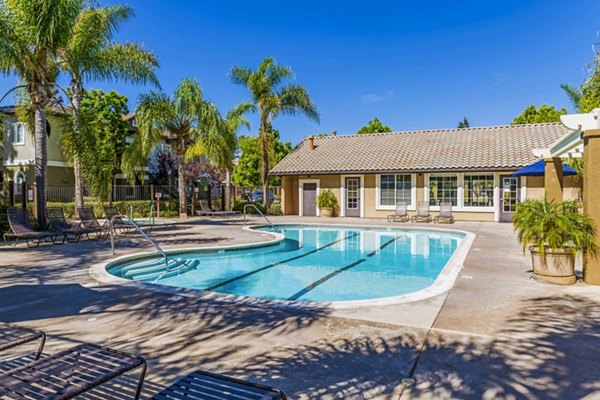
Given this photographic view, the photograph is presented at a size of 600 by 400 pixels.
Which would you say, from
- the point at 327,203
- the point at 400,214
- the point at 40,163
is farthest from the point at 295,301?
the point at 327,203

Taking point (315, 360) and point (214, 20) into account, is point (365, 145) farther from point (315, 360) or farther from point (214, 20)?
point (315, 360)

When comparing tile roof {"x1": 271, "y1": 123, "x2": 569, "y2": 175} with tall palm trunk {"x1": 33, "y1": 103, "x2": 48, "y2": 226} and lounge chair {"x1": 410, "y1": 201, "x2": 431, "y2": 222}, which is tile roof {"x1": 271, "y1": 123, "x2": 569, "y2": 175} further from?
tall palm trunk {"x1": 33, "y1": 103, "x2": 48, "y2": 226}

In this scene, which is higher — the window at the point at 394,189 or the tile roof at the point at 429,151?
the tile roof at the point at 429,151

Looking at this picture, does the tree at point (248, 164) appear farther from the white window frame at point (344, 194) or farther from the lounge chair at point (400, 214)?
the lounge chair at point (400, 214)

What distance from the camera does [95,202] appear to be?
79.1ft

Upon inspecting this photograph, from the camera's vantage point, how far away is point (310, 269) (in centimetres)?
1074

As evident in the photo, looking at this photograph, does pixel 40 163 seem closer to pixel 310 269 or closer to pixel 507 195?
pixel 310 269

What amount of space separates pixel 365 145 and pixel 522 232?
19.8m

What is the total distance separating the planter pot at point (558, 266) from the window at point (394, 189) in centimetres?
1590

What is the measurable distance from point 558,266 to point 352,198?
17534mm

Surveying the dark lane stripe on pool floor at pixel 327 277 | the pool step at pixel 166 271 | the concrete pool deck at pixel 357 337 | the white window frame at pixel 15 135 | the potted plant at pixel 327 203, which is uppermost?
the white window frame at pixel 15 135

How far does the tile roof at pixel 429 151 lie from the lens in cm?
2120

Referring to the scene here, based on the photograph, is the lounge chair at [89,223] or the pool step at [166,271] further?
the lounge chair at [89,223]

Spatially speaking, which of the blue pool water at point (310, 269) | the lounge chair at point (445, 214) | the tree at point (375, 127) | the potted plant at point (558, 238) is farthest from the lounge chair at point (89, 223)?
the tree at point (375, 127)
